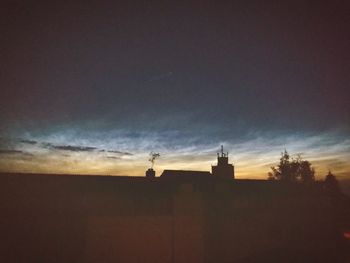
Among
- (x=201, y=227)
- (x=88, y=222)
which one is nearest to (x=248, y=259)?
(x=201, y=227)

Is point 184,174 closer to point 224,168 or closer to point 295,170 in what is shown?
point 224,168

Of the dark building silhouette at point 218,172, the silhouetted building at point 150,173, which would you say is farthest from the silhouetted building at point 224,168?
the silhouetted building at point 150,173

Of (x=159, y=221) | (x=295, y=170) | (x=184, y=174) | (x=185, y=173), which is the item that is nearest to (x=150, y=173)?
(x=184, y=174)

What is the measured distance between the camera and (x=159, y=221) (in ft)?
63.4

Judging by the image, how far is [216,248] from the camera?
21750 millimetres

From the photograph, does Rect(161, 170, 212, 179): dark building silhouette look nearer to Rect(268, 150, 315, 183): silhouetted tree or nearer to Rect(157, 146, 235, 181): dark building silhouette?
Rect(157, 146, 235, 181): dark building silhouette

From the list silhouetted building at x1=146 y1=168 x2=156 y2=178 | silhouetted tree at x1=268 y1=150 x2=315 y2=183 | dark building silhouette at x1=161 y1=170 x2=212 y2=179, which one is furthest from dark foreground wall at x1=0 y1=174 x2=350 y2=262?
silhouetted tree at x1=268 y1=150 x2=315 y2=183

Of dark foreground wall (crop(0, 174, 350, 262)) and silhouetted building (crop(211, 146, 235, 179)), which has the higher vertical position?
silhouetted building (crop(211, 146, 235, 179))

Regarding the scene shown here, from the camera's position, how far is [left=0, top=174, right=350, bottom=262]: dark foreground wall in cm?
1758

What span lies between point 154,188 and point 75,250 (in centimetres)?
813

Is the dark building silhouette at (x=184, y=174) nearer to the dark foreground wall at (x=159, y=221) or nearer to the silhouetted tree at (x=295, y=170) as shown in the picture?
the dark foreground wall at (x=159, y=221)

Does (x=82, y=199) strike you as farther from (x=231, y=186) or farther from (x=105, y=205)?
(x=231, y=186)

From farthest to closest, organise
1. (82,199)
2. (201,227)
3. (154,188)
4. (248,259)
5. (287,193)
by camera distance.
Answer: (287,193), (154,188), (82,199), (201,227), (248,259)

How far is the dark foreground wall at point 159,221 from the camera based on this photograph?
1758 centimetres
